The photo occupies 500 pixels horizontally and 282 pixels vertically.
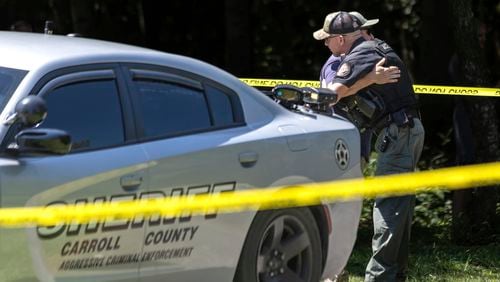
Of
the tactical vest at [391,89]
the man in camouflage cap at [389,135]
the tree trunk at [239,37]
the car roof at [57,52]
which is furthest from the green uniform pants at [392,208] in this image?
the tree trunk at [239,37]

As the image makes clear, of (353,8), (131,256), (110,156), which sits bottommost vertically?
(353,8)

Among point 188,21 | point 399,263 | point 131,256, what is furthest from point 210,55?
point 131,256

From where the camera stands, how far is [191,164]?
5.51 meters

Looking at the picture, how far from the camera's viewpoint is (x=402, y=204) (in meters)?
6.95

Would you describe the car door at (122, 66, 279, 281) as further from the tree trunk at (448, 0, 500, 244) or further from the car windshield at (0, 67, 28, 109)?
the tree trunk at (448, 0, 500, 244)

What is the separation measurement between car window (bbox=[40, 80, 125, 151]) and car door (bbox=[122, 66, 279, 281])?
15 cm

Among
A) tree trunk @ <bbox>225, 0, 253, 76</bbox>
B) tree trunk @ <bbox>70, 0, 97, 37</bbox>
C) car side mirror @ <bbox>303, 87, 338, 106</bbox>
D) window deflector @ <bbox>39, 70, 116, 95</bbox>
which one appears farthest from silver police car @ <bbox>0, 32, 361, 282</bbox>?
tree trunk @ <bbox>225, 0, 253, 76</bbox>

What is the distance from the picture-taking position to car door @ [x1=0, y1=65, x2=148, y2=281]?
485 cm

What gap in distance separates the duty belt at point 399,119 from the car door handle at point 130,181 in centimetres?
219

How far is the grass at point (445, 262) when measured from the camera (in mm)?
7719

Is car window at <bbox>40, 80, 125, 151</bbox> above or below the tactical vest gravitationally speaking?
above

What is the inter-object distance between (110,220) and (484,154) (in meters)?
5.28

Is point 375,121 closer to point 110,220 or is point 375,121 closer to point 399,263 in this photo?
point 399,263

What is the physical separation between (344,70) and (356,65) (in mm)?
81
